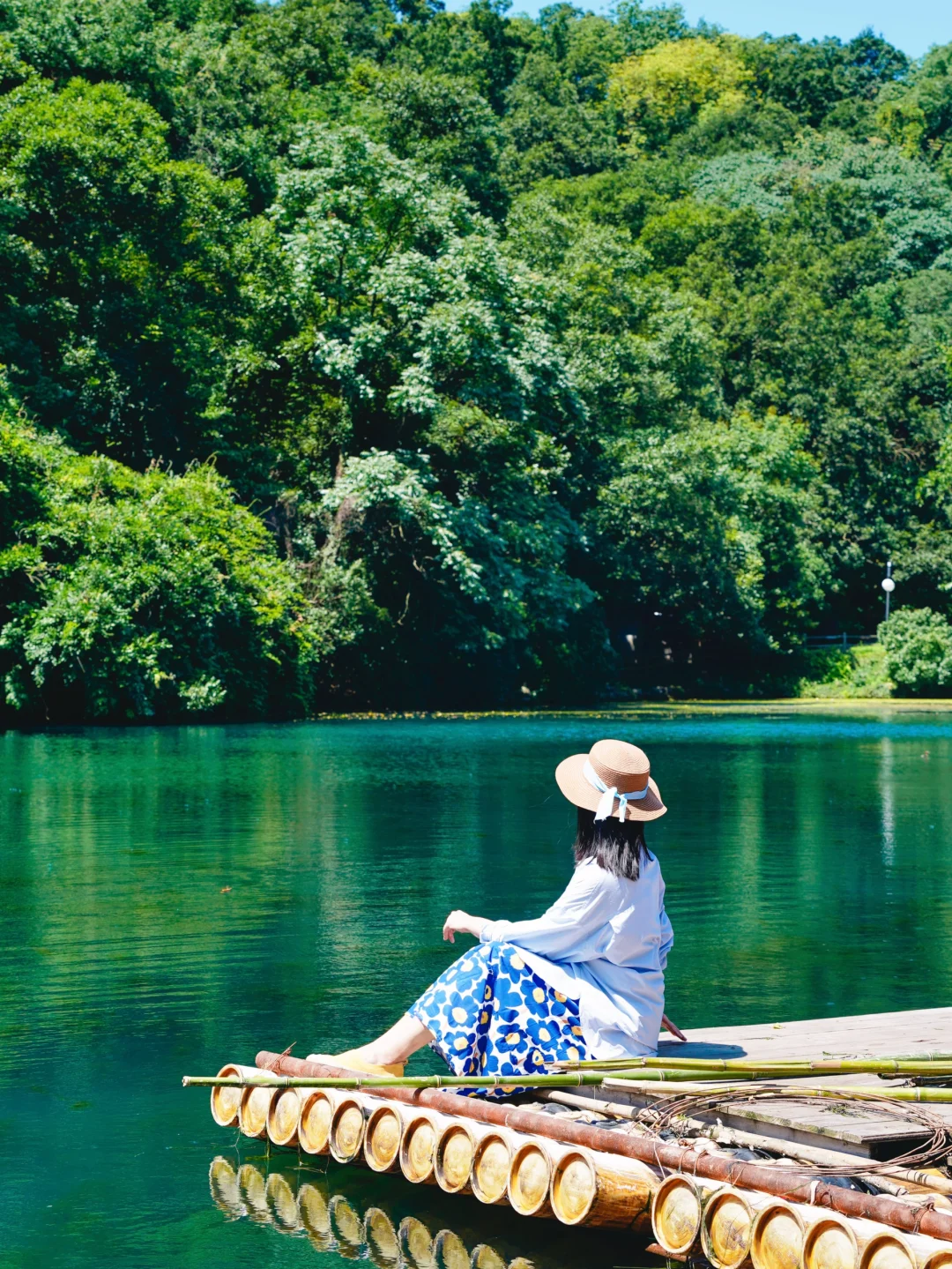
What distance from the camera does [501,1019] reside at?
6.95 meters

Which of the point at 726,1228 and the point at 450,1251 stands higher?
the point at 726,1228

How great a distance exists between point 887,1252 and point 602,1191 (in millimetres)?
1149

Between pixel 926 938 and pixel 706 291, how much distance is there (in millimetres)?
56389

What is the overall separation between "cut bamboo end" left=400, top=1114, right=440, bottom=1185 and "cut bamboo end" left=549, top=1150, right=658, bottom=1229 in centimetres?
68

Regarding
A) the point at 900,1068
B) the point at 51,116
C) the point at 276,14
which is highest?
the point at 276,14

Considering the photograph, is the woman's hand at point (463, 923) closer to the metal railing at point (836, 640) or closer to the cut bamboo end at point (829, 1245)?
the cut bamboo end at point (829, 1245)

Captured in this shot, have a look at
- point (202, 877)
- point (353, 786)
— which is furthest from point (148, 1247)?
point (353, 786)

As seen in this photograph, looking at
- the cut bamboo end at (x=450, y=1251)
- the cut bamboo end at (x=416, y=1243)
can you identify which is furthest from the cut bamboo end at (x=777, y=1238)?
the cut bamboo end at (x=416, y=1243)

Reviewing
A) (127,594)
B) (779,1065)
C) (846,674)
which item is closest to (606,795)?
(779,1065)

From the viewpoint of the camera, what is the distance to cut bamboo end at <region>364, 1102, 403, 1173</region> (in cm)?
672

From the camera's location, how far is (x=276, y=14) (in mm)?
61156

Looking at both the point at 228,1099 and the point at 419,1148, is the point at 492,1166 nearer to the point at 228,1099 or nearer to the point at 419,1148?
the point at 419,1148

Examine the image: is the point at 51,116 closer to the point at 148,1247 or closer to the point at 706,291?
the point at 706,291

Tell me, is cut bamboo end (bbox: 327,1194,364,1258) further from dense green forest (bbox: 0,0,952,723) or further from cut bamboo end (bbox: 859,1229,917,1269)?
dense green forest (bbox: 0,0,952,723)
